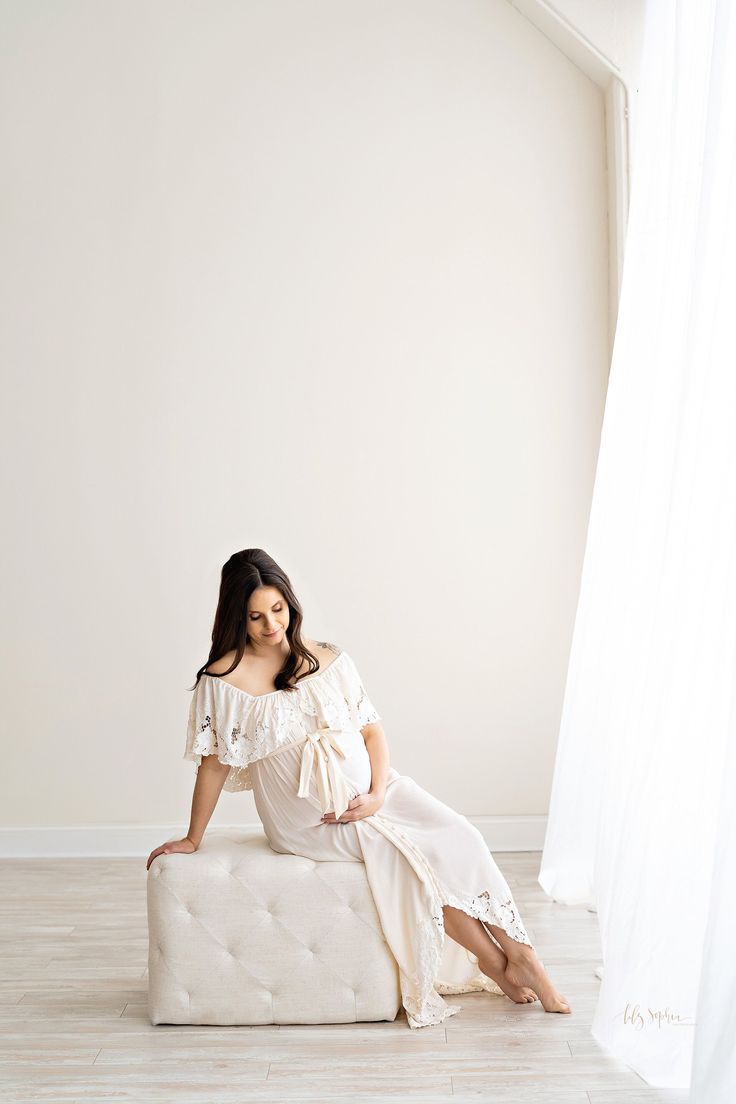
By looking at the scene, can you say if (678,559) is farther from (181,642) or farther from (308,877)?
(181,642)

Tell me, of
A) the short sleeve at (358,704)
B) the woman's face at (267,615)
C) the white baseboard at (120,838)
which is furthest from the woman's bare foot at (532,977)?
the white baseboard at (120,838)

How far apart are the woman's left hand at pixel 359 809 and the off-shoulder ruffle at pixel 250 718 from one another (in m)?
0.18

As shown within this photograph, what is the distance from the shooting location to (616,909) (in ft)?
7.50

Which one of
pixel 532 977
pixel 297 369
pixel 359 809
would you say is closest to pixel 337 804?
pixel 359 809

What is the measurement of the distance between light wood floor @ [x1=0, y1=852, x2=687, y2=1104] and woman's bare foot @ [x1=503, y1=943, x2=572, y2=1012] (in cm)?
3

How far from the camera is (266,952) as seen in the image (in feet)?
7.97

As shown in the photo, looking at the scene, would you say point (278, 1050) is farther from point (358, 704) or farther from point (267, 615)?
point (267, 615)

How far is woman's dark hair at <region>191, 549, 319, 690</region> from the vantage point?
100 inches

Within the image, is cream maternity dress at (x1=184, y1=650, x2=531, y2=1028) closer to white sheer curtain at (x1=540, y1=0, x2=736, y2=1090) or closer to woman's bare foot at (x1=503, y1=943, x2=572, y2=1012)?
woman's bare foot at (x1=503, y1=943, x2=572, y2=1012)

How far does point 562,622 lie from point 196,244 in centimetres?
193

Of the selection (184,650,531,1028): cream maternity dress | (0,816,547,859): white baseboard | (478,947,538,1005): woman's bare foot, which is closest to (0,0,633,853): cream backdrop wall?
(0,816,547,859): white baseboard

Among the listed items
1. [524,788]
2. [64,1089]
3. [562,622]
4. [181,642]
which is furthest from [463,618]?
[64,1089]

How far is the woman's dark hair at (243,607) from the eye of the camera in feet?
8.37

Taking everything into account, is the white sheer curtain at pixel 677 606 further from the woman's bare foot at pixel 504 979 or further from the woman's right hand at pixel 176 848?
the woman's right hand at pixel 176 848
